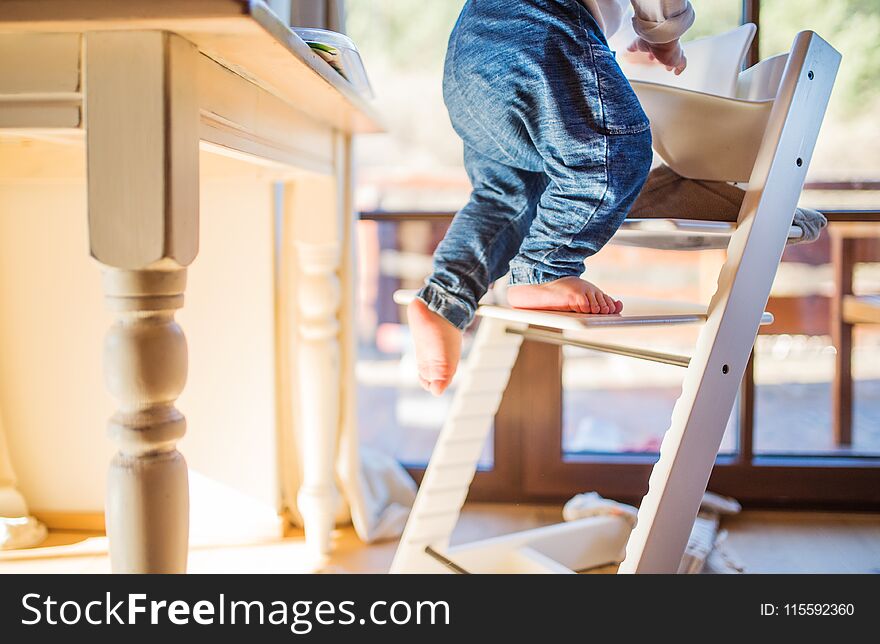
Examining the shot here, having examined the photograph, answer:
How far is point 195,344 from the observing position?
4.57 feet

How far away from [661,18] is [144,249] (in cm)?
67

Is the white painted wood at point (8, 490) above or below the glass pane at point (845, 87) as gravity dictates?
below

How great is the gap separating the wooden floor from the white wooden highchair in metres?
0.22

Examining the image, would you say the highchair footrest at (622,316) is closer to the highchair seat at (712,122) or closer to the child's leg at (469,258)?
the child's leg at (469,258)

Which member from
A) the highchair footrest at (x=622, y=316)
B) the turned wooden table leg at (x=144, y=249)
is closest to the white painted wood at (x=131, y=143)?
the turned wooden table leg at (x=144, y=249)

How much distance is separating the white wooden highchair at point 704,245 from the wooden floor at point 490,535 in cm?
22

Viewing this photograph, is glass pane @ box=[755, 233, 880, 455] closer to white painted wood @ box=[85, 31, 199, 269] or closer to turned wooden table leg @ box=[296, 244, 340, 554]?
turned wooden table leg @ box=[296, 244, 340, 554]

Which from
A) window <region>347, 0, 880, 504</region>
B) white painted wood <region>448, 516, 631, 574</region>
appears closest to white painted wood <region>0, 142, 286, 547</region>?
window <region>347, 0, 880, 504</region>

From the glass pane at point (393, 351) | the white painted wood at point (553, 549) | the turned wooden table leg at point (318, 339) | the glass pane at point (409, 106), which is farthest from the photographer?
the glass pane at point (393, 351)

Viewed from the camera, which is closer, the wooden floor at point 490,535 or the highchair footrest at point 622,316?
the highchair footrest at point 622,316

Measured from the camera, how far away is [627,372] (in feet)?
6.10

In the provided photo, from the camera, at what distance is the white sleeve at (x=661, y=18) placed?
0.94 meters

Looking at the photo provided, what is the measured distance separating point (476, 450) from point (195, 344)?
556 millimetres

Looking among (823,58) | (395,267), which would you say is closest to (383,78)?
(395,267)
